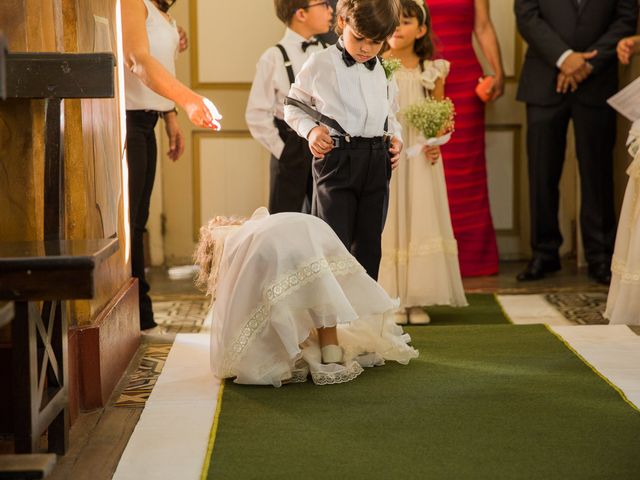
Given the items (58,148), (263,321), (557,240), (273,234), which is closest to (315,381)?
(263,321)

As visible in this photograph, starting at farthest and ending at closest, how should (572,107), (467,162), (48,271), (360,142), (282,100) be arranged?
1. (467,162)
2. (572,107)
3. (282,100)
4. (360,142)
5. (48,271)

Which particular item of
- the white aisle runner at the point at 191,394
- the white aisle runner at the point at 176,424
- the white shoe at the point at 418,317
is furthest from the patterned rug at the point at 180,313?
the white shoe at the point at 418,317

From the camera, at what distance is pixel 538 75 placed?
5.95 metres

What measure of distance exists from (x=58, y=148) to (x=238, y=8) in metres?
3.91

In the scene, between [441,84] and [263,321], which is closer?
[263,321]

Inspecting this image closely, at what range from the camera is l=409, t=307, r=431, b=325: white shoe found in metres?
4.83

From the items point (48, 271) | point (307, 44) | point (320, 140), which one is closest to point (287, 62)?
point (307, 44)

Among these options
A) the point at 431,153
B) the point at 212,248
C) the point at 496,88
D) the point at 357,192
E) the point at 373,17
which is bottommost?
the point at 212,248

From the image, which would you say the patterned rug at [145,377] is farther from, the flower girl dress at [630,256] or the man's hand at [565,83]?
the man's hand at [565,83]

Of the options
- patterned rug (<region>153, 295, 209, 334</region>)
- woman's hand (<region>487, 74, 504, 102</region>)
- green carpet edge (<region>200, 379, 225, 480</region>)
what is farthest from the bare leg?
woman's hand (<region>487, 74, 504, 102</region>)

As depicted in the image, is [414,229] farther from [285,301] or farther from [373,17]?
[285,301]

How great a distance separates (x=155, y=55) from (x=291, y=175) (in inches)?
39.8

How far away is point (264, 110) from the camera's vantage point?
5.11 metres

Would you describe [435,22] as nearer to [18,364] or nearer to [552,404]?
[552,404]
